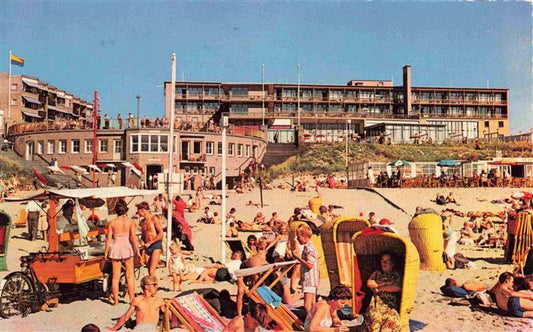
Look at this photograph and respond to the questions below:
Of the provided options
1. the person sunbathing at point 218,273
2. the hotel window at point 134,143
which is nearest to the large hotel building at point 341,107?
the hotel window at point 134,143

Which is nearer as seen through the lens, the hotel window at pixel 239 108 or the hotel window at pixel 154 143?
the hotel window at pixel 154 143

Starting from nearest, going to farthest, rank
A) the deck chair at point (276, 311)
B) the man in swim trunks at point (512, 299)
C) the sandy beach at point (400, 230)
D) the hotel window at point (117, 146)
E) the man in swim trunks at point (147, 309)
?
the man in swim trunks at point (147, 309) → the deck chair at point (276, 311) → the sandy beach at point (400, 230) → the man in swim trunks at point (512, 299) → the hotel window at point (117, 146)

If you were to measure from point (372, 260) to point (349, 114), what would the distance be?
174 ft

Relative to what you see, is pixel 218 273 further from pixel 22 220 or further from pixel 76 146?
pixel 76 146

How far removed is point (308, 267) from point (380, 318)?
3.90 ft

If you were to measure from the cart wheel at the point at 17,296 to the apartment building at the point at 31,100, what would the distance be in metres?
50.7

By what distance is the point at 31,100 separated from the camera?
59.3m

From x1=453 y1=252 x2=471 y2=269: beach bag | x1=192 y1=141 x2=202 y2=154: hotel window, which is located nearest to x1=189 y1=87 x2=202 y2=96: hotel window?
x1=192 y1=141 x2=202 y2=154: hotel window

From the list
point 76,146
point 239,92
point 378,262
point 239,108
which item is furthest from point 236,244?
point 239,92

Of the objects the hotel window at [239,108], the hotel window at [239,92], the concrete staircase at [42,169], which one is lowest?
the concrete staircase at [42,169]

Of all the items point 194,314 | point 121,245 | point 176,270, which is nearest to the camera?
point 194,314

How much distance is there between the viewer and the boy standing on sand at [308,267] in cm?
749

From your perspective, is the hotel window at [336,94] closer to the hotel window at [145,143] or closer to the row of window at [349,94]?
the row of window at [349,94]

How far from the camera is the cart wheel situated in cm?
786
